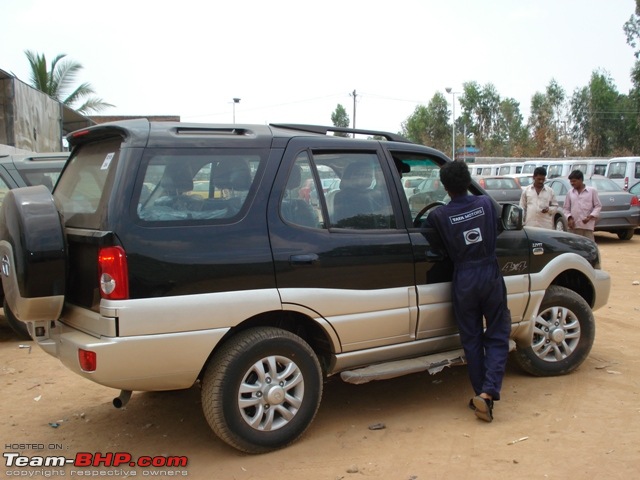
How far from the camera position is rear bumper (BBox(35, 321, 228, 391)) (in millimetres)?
3340

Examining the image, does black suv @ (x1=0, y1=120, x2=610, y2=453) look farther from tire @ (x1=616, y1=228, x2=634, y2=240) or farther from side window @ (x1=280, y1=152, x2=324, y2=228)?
tire @ (x1=616, y1=228, x2=634, y2=240)

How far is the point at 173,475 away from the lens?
12.0 ft

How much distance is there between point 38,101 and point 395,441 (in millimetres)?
15092

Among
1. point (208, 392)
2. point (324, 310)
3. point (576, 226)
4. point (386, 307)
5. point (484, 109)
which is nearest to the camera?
point (208, 392)

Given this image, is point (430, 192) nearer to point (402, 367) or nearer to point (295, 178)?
point (295, 178)

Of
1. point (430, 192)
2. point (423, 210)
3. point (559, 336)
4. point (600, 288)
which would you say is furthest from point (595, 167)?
point (423, 210)

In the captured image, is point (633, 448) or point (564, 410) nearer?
point (633, 448)

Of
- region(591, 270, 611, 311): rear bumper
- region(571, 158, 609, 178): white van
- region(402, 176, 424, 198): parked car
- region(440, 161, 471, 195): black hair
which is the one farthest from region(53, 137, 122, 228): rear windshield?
region(571, 158, 609, 178): white van

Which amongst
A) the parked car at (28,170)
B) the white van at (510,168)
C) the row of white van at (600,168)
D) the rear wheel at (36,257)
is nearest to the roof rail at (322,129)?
the rear wheel at (36,257)

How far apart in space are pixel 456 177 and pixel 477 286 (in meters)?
0.78

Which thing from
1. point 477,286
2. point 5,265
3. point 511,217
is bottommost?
point 477,286

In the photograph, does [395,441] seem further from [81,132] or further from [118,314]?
[81,132]

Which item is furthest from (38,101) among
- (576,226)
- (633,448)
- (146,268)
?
(633,448)

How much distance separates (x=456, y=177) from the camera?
174 inches
